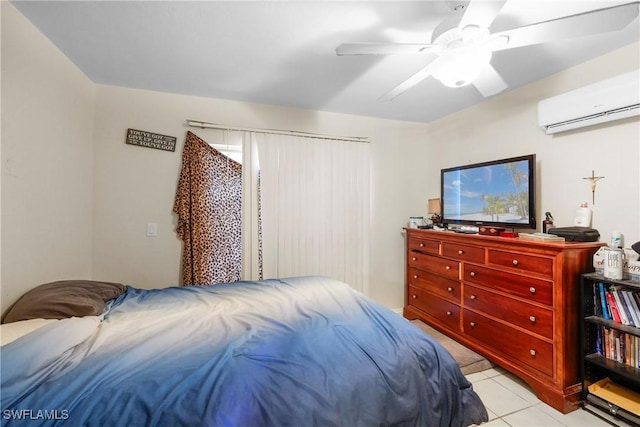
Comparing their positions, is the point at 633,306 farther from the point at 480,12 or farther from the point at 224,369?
the point at 224,369

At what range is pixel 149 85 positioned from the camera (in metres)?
2.46

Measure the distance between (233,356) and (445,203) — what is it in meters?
2.77

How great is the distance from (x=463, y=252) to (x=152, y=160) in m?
2.99

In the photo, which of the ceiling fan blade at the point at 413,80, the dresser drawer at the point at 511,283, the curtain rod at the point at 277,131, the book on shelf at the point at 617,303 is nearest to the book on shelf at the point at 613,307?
the book on shelf at the point at 617,303

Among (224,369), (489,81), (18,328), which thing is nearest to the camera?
(224,369)

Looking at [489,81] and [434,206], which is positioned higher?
[489,81]

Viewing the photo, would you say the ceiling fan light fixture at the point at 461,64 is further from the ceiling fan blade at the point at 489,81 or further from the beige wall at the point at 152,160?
the beige wall at the point at 152,160

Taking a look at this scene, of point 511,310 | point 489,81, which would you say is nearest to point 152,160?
point 489,81

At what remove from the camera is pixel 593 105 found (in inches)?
76.0

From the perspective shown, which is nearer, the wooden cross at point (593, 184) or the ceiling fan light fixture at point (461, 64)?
the ceiling fan light fixture at point (461, 64)

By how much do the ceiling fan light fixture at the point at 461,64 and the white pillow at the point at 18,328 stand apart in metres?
2.31

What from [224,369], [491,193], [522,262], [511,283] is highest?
[491,193]

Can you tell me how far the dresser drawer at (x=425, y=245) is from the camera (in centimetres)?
284

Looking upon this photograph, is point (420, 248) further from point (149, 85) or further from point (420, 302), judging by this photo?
point (149, 85)
